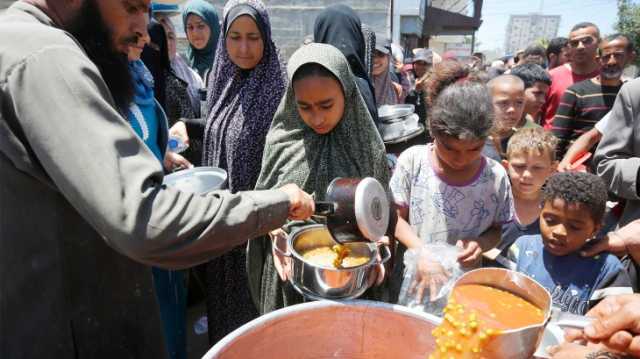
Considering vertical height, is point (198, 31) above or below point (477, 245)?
above

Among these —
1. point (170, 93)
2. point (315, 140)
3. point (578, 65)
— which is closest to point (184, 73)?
point (170, 93)

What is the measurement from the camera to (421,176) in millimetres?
1925

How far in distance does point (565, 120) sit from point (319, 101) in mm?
2588

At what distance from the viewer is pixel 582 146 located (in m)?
2.70

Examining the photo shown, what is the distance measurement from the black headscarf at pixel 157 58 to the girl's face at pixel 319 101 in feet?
4.71

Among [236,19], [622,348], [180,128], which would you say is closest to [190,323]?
[180,128]

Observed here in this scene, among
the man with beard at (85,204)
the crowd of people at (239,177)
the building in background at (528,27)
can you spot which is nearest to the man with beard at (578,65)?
the crowd of people at (239,177)

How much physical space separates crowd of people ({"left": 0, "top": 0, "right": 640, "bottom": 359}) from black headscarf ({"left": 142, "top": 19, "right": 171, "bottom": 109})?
0.01 meters

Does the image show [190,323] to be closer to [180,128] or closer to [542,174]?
[180,128]

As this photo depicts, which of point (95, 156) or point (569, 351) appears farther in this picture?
point (569, 351)

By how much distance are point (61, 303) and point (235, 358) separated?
45 centimetres

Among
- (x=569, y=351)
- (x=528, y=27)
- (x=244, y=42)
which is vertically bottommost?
(x=569, y=351)

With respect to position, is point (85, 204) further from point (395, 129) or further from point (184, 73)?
point (184, 73)

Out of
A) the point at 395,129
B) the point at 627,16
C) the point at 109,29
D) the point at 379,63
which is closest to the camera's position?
the point at 109,29
